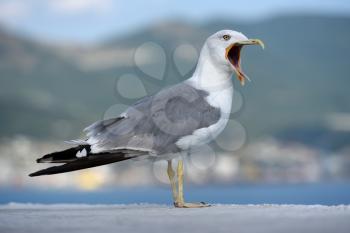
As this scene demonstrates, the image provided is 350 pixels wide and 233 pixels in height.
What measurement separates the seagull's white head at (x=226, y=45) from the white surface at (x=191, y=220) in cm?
180

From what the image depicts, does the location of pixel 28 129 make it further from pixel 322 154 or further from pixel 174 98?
pixel 174 98

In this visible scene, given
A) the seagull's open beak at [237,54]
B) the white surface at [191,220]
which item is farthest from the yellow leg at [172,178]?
the seagull's open beak at [237,54]

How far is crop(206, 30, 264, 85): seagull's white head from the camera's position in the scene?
9250 mm

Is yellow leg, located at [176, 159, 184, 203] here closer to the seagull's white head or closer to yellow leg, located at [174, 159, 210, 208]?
yellow leg, located at [174, 159, 210, 208]

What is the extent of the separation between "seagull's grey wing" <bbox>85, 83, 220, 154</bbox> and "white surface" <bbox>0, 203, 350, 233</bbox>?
0.82 meters

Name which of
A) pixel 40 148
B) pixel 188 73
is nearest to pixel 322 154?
pixel 40 148

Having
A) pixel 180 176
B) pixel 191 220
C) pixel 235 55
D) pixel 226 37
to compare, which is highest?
pixel 226 37

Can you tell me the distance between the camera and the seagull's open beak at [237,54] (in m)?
9.14

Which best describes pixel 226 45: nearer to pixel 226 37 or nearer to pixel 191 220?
pixel 226 37

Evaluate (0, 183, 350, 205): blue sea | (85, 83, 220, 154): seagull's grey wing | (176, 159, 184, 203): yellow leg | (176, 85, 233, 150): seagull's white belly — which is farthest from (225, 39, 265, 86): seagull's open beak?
(0, 183, 350, 205): blue sea

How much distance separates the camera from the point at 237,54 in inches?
376

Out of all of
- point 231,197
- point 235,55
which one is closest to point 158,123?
point 235,55

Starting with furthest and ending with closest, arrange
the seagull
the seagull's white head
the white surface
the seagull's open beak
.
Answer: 1. the seagull's white head
2. the seagull's open beak
3. the seagull
4. the white surface

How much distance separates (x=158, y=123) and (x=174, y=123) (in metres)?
0.20
